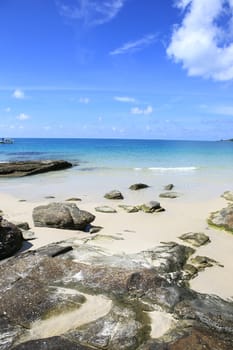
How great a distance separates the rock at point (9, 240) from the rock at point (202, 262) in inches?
167

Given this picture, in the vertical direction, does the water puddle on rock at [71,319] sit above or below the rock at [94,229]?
above

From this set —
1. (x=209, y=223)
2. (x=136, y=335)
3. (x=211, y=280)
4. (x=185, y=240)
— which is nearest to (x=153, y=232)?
(x=185, y=240)

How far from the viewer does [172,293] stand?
17.6 ft

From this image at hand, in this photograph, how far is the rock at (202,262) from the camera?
7.23 m

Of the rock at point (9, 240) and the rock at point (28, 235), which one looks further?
the rock at point (28, 235)

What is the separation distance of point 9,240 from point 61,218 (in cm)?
234

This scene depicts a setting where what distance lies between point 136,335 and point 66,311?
116 cm

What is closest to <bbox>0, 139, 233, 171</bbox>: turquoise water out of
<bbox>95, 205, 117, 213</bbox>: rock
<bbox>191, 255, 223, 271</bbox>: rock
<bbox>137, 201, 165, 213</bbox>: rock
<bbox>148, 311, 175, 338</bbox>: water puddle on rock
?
<bbox>95, 205, 117, 213</bbox>: rock

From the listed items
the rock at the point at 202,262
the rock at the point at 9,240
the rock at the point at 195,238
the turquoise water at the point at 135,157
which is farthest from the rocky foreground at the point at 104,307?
the turquoise water at the point at 135,157

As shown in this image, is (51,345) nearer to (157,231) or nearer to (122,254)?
(122,254)

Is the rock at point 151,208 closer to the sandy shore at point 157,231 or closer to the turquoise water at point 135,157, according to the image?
the sandy shore at point 157,231

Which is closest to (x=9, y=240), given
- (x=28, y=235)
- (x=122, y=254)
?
(x=28, y=235)

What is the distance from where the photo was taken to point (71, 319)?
15.5 ft

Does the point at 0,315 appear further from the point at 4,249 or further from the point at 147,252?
the point at 147,252
